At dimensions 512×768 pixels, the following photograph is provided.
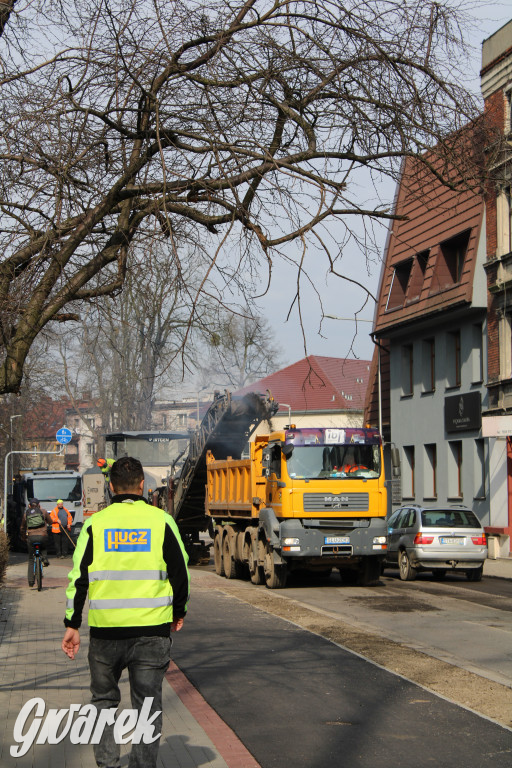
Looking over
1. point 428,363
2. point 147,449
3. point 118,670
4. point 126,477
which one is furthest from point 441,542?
point 118,670

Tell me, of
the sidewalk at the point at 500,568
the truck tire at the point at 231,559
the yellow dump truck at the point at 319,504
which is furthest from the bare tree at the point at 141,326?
Answer: the sidewalk at the point at 500,568

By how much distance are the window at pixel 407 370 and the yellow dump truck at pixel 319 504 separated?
55.6 feet

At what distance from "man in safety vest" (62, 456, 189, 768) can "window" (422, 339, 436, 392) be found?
29685 millimetres

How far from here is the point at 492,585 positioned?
20.5 m

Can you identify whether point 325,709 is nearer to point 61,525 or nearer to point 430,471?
point 61,525

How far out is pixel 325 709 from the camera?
311 inches

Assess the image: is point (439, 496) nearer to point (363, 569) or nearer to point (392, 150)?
point (363, 569)

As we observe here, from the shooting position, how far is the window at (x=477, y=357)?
30578 mm

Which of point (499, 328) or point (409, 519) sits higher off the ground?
point (499, 328)

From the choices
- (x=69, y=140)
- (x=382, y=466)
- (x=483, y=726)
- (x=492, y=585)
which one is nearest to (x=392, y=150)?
(x=69, y=140)

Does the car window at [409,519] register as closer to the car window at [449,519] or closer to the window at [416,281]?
the car window at [449,519]

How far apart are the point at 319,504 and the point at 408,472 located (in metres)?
17.7

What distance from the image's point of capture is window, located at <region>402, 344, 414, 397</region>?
36.4 m

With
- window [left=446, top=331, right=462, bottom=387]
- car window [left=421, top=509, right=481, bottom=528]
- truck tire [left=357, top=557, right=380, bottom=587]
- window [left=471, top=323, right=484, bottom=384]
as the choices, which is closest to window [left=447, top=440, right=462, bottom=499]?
window [left=446, top=331, right=462, bottom=387]
